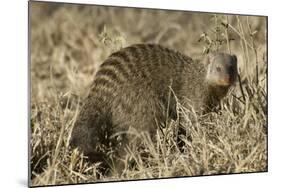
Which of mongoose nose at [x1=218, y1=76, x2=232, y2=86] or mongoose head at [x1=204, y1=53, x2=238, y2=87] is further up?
mongoose head at [x1=204, y1=53, x2=238, y2=87]

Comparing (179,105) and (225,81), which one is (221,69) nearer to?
(225,81)

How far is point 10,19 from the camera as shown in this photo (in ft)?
11.3

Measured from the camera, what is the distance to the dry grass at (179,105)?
3.50 m

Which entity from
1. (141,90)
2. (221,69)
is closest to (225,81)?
(221,69)

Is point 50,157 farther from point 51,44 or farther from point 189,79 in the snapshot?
point 189,79

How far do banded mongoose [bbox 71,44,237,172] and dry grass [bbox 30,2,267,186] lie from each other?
52mm

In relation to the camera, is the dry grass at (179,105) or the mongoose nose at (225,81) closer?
the dry grass at (179,105)

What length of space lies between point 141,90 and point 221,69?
20.6 inches

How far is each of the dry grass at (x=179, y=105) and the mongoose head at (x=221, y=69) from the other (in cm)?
6

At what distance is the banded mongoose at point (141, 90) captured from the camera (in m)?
3.59

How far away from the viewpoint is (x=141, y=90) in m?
3.69

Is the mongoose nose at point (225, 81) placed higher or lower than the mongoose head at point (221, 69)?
lower

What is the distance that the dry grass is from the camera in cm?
350

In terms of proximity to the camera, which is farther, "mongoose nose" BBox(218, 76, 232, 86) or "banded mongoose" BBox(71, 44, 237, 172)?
"mongoose nose" BBox(218, 76, 232, 86)
